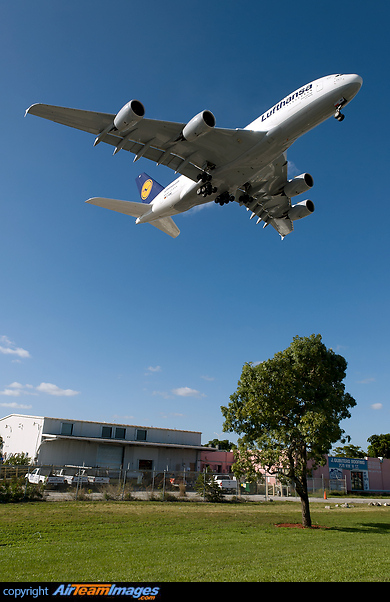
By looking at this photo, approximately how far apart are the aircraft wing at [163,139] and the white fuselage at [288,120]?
0.39 metres

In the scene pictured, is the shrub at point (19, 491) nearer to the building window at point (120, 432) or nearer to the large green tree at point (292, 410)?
the large green tree at point (292, 410)

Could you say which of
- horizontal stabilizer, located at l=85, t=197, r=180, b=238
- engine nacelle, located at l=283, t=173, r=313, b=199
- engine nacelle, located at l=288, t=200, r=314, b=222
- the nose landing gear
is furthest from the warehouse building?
the nose landing gear

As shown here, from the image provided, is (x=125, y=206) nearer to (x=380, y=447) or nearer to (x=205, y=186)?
(x=205, y=186)

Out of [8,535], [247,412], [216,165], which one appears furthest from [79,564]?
[216,165]

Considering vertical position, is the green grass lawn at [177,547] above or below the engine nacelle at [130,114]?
below

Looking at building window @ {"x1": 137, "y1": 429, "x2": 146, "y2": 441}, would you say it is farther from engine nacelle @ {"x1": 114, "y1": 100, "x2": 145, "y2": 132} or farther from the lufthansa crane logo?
engine nacelle @ {"x1": 114, "y1": 100, "x2": 145, "y2": 132}

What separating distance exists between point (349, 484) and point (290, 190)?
38.1 m

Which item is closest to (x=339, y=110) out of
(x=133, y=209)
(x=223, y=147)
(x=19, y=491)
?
(x=223, y=147)

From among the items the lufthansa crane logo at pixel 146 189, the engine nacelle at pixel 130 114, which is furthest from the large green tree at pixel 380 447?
the engine nacelle at pixel 130 114

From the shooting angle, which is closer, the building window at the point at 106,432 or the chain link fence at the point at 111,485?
the chain link fence at the point at 111,485

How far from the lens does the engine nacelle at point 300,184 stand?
21094 millimetres

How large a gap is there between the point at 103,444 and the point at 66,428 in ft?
12.9

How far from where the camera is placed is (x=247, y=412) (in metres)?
18.2

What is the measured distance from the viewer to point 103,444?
133ft
